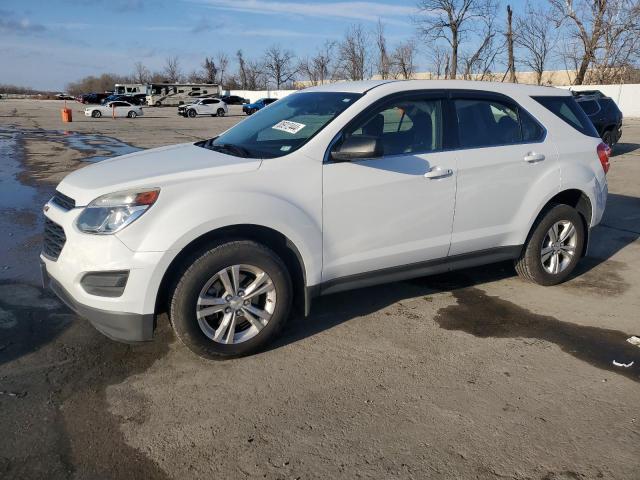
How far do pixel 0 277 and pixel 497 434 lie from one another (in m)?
4.54

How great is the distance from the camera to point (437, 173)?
13.1 feet

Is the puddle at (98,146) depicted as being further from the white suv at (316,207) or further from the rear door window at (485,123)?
the rear door window at (485,123)

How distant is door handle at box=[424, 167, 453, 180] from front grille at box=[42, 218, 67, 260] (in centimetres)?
254

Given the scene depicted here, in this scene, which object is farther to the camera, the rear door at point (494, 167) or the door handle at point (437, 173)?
the rear door at point (494, 167)

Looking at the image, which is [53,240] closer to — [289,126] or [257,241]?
[257,241]

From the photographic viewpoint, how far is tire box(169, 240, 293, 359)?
10.7 ft

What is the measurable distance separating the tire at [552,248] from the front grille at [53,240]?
12.3 feet

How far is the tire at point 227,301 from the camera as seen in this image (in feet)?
10.7

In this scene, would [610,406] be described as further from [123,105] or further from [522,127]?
[123,105]

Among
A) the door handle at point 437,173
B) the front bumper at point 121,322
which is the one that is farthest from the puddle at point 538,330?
the front bumper at point 121,322

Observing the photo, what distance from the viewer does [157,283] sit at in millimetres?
3156

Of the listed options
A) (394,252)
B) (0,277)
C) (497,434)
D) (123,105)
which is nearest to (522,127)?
(394,252)

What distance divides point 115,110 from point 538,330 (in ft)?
145

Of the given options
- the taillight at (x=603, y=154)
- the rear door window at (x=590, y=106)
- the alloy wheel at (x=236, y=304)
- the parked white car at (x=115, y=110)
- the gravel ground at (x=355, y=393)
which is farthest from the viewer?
the parked white car at (x=115, y=110)
